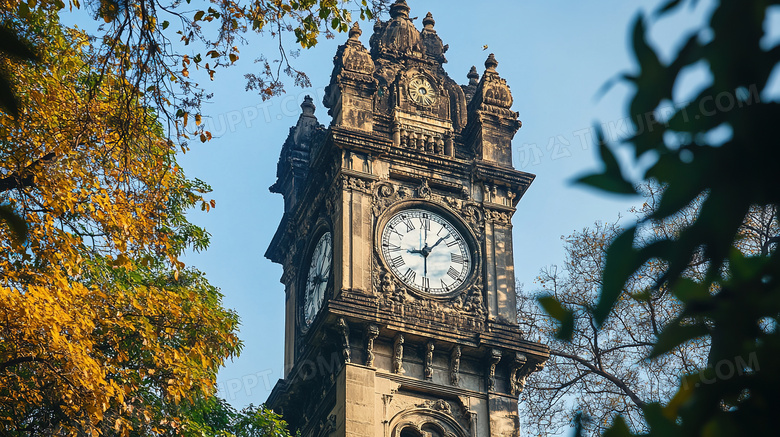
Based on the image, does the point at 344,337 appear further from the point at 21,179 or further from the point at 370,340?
the point at 21,179

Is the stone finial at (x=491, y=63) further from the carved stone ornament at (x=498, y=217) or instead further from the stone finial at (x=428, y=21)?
the carved stone ornament at (x=498, y=217)

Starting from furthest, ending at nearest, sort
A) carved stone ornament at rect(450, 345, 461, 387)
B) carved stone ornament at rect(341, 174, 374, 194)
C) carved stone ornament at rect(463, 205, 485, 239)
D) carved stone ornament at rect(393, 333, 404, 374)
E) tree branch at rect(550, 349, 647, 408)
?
1. carved stone ornament at rect(463, 205, 485, 239)
2. carved stone ornament at rect(341, 174, 374, 194)
3. carved stone ornament at rect(450, 345, 461, 387)
4. carved stone ornament at rect(393, 333, 404, 374)
5. tree branch at rect(550, 349, 647, 408)

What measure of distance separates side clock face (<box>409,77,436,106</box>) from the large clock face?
3818mm

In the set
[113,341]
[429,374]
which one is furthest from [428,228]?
[113,341]

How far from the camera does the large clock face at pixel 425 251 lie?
30.8m

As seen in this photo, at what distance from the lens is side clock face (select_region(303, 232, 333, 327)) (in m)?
32.2

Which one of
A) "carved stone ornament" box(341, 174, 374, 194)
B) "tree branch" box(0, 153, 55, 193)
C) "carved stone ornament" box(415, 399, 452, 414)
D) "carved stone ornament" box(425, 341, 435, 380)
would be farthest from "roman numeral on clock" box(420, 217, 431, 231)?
"tree branch" box(0, 153, 55, 193)

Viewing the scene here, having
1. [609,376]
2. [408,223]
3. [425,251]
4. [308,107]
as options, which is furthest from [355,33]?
[609,376]

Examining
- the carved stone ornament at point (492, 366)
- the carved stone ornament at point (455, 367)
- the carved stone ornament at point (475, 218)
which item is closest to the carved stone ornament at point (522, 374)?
the carved stone ornament at point (492, 366)

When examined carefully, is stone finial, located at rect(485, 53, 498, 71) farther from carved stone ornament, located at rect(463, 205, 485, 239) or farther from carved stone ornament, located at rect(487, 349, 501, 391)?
carved stone ornament, located at rect(487, 349, 501, 391)

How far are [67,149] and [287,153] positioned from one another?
2256 cm

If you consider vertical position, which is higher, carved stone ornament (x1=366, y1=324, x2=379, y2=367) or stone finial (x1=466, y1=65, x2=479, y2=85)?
stone finial (x1=466, y1=65, x2=479, y2=85)

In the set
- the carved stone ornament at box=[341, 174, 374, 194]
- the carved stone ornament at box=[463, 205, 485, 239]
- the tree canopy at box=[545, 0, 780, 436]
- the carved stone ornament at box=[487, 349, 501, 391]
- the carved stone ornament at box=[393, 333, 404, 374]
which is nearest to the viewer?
the tree canopy at box=[545, 0, 780, 436]

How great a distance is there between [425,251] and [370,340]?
3.57 m
